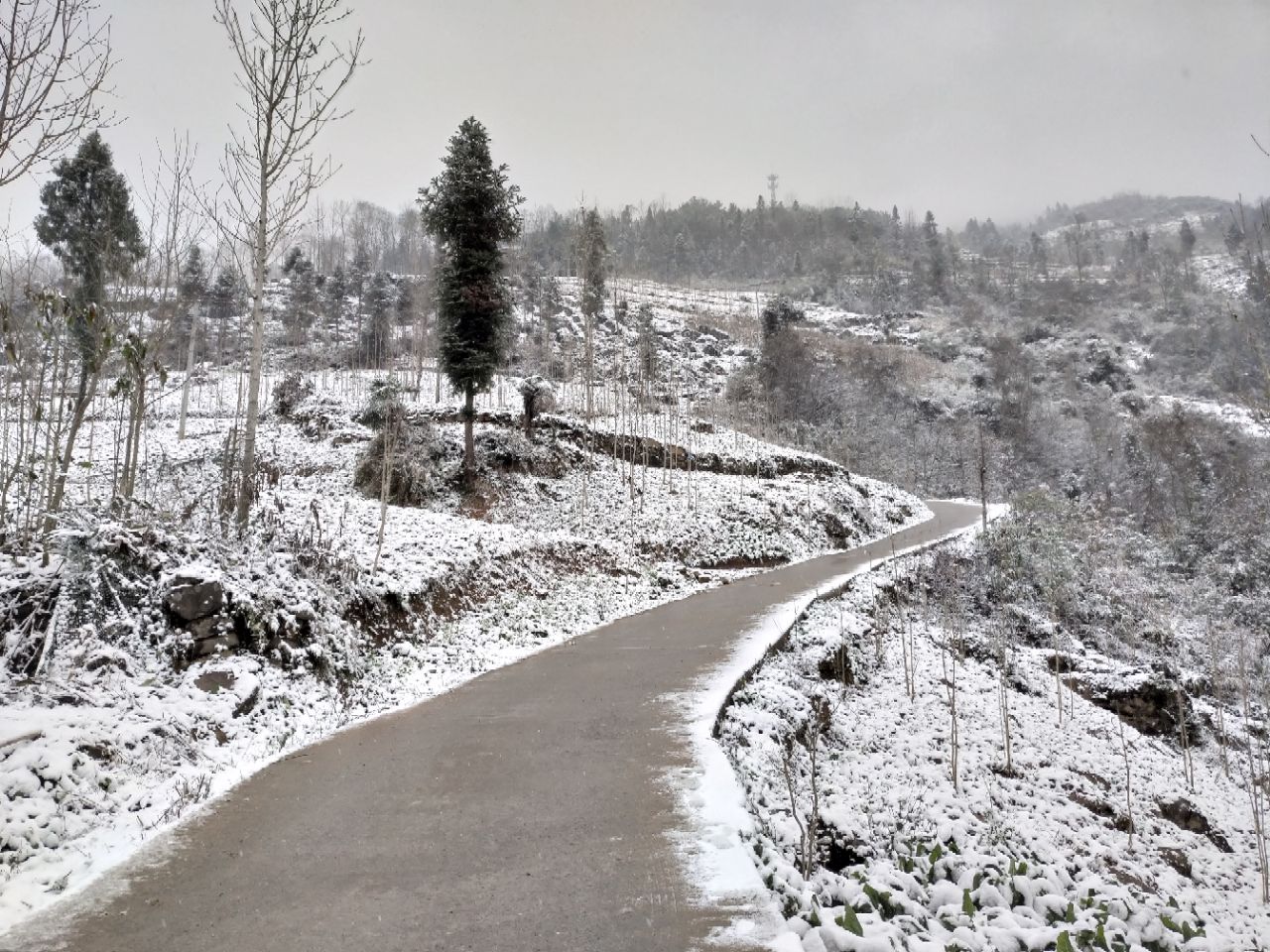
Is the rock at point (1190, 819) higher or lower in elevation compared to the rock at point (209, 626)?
lower

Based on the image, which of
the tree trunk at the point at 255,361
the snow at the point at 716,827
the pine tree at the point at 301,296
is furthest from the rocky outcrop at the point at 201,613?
the pine tree at the point at 301,296

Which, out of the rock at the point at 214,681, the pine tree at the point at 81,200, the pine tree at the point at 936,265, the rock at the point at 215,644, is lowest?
the rock at the point at 214,681

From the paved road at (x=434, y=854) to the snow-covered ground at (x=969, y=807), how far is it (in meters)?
0.88

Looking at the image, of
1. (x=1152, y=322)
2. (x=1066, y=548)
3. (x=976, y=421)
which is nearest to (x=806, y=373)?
(x=976, y=421)

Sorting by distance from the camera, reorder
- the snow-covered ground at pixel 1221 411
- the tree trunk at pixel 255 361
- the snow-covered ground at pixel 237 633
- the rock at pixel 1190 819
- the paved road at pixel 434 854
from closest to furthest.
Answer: the paved road at pixel 434 854
the snow-covered ground at pixel 237 633
the tree trunk at pixel 255 361
the rock at pixel 1190 819
the snow-covered ground at pixel 1221 411

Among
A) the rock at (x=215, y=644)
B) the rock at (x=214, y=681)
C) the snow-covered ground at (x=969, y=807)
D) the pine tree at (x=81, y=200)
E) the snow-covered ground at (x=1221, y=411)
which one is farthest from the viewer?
the snow-covered ground at (x=1221, y=411)

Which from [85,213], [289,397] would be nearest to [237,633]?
[85,213]

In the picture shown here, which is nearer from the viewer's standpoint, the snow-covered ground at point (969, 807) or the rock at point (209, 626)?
the snow-covered ground at point (969, 807)

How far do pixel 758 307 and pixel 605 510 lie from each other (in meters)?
75.7

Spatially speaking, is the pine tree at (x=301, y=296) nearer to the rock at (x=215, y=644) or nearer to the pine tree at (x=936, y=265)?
the rock at (x=215, y=644)

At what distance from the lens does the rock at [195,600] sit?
290 inches

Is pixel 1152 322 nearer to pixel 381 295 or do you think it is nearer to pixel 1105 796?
pixel 381 295

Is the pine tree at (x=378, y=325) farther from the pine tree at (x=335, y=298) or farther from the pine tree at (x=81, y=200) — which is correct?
the pine tree at (x=81, y=200)

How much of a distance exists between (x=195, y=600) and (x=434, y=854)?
4887mm
